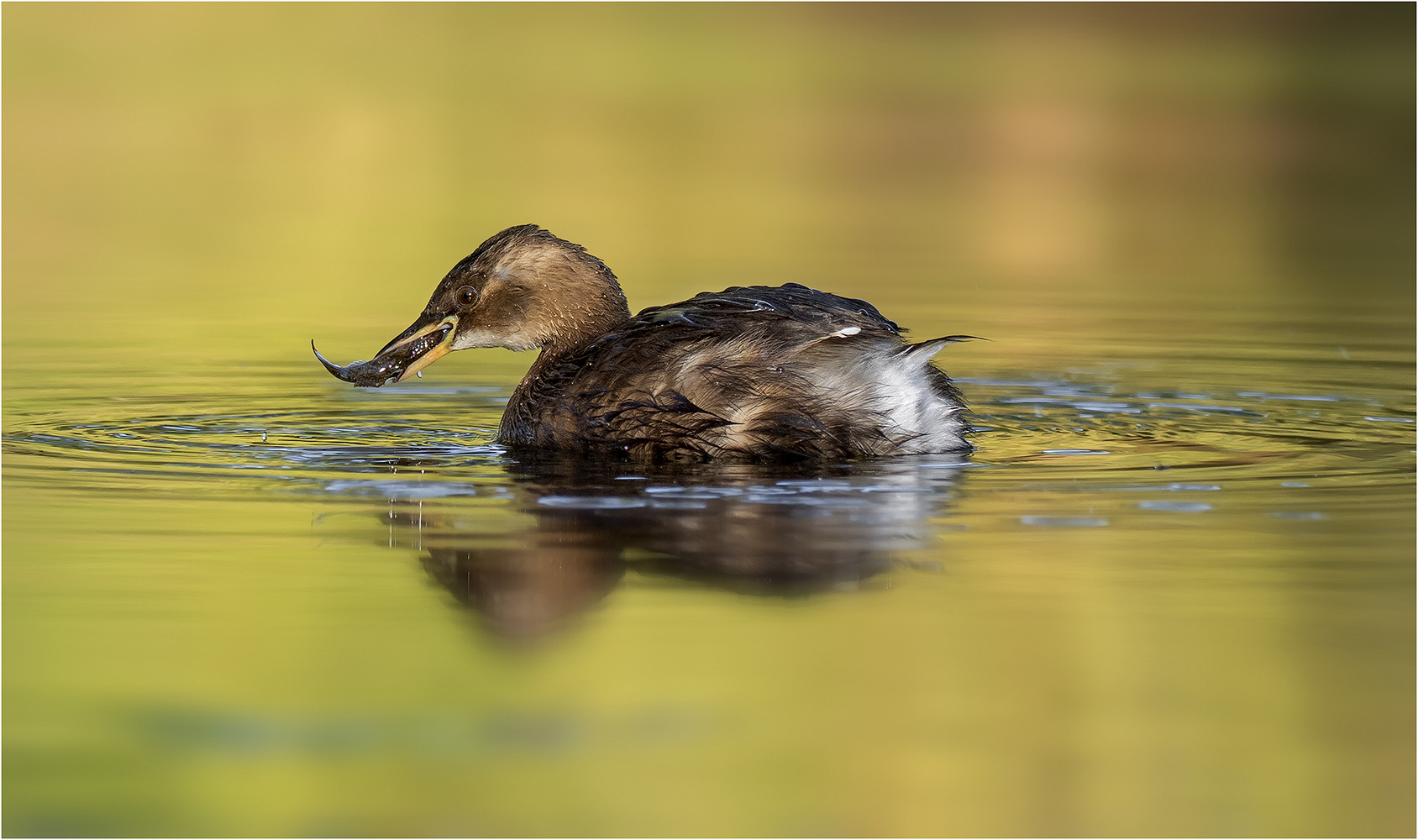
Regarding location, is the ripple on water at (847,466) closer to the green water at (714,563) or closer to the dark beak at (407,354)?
the green water at (714,563)

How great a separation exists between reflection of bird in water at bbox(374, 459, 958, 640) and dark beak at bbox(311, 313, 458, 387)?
1.21 metres

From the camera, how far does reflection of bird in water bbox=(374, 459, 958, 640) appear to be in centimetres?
563

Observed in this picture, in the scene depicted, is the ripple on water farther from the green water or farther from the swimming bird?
the swimming bird

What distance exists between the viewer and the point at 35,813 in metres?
4.14

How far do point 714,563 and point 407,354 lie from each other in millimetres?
2973

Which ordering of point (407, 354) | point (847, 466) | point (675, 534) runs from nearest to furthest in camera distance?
point (675, 534) → point (847, 466) → point (407, 354)

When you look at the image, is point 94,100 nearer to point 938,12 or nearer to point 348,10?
point 348,10

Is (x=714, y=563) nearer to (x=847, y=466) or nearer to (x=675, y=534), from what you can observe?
(x=675, y=534)

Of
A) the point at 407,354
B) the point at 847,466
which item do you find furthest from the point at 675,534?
the point at 407,354

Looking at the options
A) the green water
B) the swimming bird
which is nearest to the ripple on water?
the green water

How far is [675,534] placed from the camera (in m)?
6.21

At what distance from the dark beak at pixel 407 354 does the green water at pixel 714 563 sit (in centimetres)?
22

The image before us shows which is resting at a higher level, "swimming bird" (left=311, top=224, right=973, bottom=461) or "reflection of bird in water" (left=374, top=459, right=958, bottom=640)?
"swimming bird" (left=311, top=224, right=973, bottom=461)

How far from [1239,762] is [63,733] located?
8.17 ft
